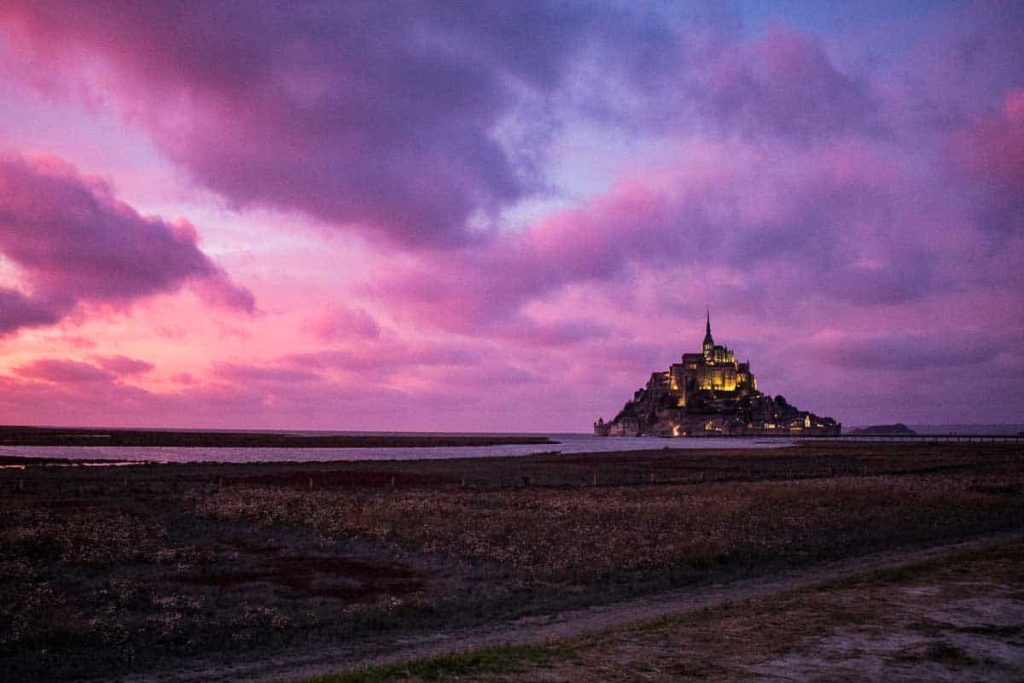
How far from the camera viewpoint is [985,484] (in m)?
50.2

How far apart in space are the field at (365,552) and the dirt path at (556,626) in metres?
0.36

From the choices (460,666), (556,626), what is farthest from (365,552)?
(460,666)

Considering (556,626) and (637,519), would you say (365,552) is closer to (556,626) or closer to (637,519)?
(556,626)

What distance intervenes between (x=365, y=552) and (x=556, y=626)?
1344 cm

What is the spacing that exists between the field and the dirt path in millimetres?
361

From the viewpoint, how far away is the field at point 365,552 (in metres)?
16.3

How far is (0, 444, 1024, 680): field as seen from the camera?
1628 centimetres

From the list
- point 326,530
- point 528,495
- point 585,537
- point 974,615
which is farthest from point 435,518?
point 974,615

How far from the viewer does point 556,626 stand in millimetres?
16406

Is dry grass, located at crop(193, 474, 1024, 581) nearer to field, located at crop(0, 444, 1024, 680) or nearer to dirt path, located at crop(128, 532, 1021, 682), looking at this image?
field, located at crop(0, 444, 1024, 680)

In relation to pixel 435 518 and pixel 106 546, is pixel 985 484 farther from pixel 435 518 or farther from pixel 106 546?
pixel 106 546

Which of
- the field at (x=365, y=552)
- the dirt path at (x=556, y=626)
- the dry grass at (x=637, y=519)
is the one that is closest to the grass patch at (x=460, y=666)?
the dirt path at (x=556, y=626)

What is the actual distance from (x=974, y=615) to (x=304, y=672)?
1311 cm

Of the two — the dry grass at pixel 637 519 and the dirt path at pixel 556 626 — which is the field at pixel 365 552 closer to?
the dry grass at pixel 637 519
